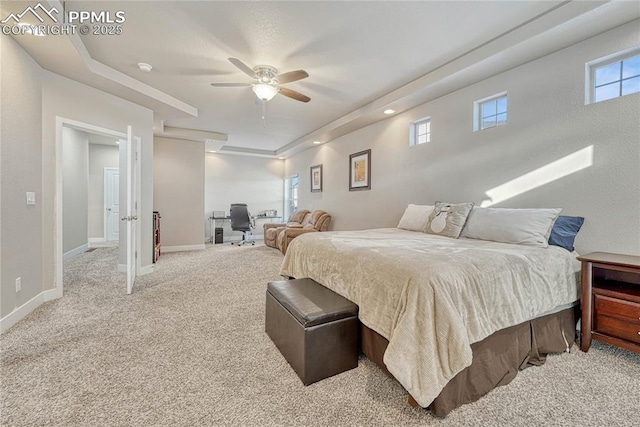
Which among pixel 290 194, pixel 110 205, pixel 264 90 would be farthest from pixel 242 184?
pixel 264 90

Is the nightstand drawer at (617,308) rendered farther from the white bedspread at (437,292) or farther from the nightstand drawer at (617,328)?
the white bedspread at (437,292)

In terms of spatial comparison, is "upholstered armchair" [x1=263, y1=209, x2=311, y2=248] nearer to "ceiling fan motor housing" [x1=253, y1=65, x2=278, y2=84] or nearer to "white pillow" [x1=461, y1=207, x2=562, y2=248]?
"ceiling fan motor housing" [x1=253, y1=65, x2=278, y2=84]

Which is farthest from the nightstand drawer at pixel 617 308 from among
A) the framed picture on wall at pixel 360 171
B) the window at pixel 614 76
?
the framed picture on wall at pixel 360 171

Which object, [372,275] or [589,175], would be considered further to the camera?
[589,175]

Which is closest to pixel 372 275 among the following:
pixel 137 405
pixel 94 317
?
pixel 137 405

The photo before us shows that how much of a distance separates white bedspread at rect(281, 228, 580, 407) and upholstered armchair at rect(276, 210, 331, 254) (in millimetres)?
3270

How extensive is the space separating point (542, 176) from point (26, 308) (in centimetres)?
536

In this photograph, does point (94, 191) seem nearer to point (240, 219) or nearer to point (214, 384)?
point (240, 219)

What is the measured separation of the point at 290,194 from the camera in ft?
28.5

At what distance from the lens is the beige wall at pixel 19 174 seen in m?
2.33

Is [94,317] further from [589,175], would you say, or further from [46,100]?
[589,175]

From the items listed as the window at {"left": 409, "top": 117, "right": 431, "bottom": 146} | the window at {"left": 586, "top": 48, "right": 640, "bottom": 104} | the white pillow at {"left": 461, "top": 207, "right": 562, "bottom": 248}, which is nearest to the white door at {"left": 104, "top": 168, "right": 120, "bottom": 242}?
the window at {"left": 409, "top": 117, "right": 431, "bottom": 146}

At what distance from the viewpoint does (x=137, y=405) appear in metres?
1.46

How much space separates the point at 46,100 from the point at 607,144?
569cm
